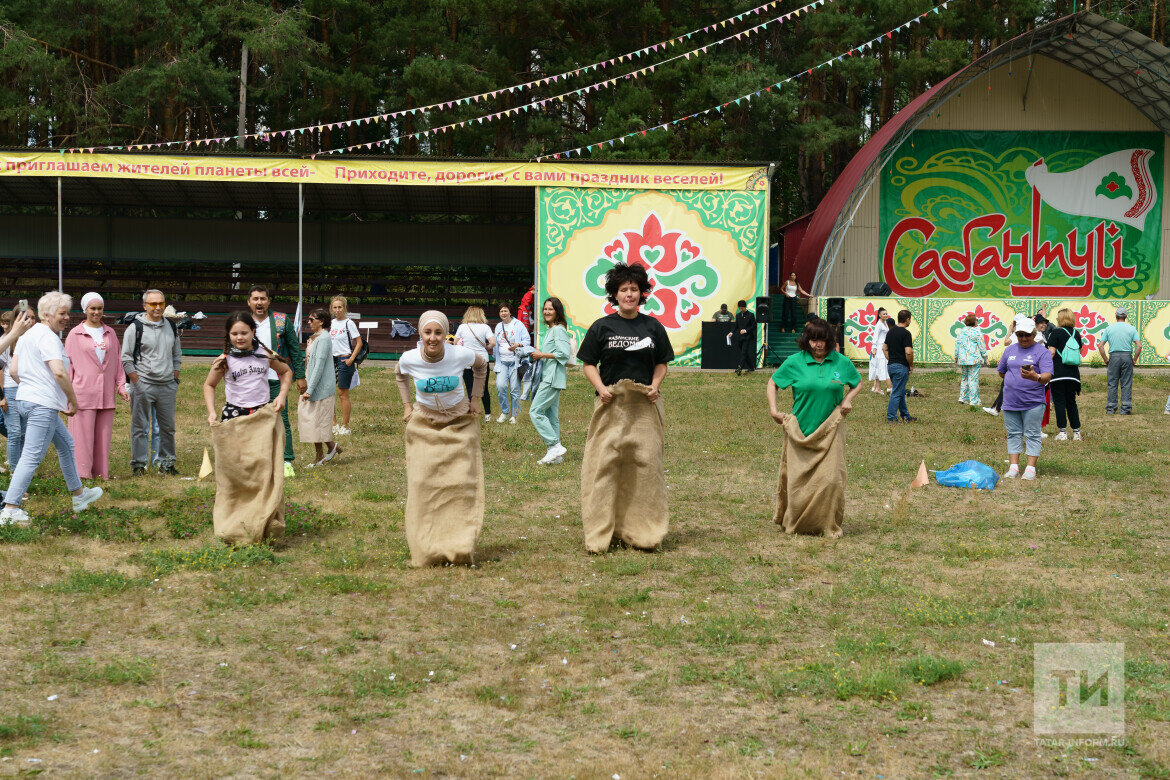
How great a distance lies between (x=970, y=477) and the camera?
1047 centimetres

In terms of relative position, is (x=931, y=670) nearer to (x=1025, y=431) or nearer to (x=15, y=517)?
(x=15, y=517)

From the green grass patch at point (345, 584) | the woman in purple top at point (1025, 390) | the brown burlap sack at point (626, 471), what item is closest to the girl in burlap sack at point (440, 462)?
the green grass patch at point (345, 584)

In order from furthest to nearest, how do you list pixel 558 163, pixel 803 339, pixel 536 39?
pixel 536 39
pixel 558 163
pixel 803 339

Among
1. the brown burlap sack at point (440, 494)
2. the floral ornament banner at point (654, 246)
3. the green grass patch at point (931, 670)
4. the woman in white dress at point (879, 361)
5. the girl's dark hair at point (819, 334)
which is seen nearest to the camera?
the green grass patch at point (931, 670)

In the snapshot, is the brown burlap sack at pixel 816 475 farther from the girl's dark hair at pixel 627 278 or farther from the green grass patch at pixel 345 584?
the green grass patch at pixel 345 584

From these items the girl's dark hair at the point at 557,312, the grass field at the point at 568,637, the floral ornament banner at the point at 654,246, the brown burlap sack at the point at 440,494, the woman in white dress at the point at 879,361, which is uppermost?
the floral ornament banner at the point at 654,246

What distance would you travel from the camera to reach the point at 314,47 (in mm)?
32188

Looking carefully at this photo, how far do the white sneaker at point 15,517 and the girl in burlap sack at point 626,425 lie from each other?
3.98m

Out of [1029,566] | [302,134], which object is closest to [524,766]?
[1029,566]

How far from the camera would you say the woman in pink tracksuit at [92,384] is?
9945mm

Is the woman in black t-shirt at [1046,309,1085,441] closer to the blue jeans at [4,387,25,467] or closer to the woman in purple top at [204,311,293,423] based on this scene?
the woman in purple top at [204,311,293,423]

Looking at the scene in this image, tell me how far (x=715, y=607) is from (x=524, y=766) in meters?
2.34

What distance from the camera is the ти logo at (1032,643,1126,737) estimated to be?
4504 mm

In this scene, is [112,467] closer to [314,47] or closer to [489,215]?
[489,215]
